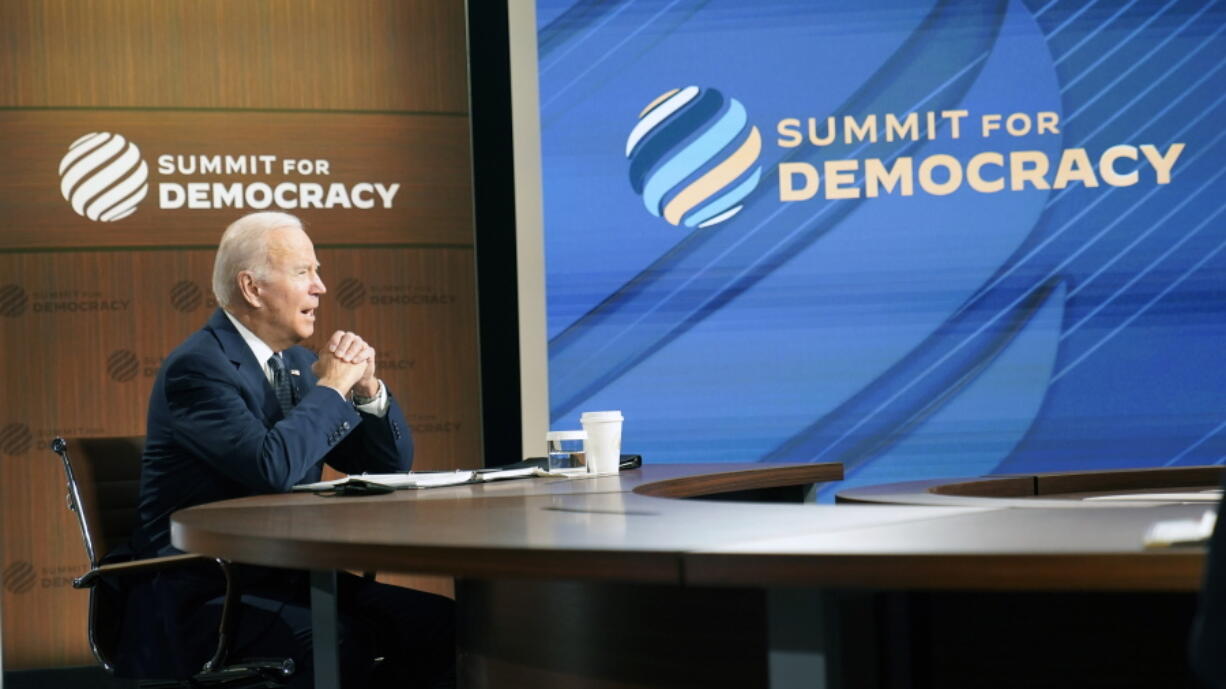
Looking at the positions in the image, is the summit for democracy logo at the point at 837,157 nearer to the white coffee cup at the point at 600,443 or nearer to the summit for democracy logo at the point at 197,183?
the summit for democracy logo at the point at 197,183

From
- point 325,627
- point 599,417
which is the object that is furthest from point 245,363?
point 325,627

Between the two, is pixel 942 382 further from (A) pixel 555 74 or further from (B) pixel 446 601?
(B) pixel 446 601

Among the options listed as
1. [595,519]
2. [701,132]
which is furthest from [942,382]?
[595,519]

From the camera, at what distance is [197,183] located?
4.62 m

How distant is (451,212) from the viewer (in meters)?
4.77

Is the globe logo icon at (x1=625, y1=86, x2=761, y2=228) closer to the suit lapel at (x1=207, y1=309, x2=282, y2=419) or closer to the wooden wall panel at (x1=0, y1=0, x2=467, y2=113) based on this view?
the wooden wall panel at (x1=0, y1=0, x2=467, y2=113)

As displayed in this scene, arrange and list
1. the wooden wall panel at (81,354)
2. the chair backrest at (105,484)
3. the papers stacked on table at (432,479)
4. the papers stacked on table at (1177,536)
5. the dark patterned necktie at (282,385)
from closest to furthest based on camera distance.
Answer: the papers stacked on table at (1177,536) < the papers stacked on table at (432,479) < the chair backrest at (105,484) < the dark patterned necktie at (282,385) < the wooden wall panel at (81,354)

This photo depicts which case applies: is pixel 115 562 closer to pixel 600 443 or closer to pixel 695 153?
pixel 600 443

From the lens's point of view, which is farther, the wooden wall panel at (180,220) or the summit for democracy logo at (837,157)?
the summit for democracy logo at (837,157)

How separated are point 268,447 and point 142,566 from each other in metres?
0.32

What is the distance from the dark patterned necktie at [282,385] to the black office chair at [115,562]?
346 mm

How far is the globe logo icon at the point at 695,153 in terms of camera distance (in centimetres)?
487

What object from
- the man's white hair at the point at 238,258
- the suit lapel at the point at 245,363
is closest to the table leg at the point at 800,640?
the suit lapel at the point at 245,363

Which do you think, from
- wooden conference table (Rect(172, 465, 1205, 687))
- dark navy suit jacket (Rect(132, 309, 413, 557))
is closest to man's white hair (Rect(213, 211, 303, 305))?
dark navy suit jacket (Rect(132, 309, 413, 557))
